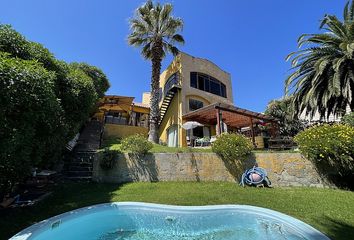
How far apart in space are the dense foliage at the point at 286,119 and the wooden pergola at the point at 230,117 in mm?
1421

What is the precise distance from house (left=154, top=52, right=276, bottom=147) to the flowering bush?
9.48 meters

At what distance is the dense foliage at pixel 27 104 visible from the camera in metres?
6.57

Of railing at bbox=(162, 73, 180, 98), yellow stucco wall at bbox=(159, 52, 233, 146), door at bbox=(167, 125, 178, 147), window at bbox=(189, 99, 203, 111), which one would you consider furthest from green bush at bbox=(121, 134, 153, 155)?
railing at bbox=(162, 73, 180, 98)

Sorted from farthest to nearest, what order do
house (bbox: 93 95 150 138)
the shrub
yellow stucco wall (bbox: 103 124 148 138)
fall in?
house (bbox: 93 95 150 138)
yellow stucco wall (bbox: 103 124 148 138)
the shrub

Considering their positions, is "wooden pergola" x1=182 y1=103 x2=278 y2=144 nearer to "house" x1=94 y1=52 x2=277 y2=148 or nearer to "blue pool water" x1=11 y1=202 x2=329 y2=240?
"house" x1=94 y1=52 x2=277 y2=148

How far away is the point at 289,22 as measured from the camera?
17906 mm

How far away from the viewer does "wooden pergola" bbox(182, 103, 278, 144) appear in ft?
65.6

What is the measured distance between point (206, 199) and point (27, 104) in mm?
7697

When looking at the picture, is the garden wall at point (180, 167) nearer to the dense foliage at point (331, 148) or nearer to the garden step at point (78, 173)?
the garden step at point (78, 173)

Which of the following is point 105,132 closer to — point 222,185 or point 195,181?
point 195,181

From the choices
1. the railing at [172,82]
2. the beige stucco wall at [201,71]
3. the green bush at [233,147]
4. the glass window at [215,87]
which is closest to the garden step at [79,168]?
the green bush at [233,147]

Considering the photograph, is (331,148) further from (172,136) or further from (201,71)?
(201,71)

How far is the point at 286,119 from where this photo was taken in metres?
24.9

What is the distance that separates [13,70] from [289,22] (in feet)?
61.1
